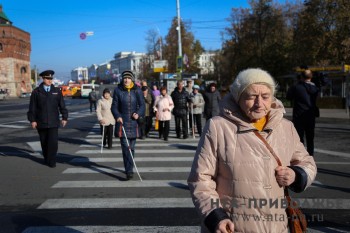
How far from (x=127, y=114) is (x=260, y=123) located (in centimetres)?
520

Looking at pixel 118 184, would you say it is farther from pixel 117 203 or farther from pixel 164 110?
pixel 164 110

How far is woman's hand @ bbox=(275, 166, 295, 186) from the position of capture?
245 centimetres

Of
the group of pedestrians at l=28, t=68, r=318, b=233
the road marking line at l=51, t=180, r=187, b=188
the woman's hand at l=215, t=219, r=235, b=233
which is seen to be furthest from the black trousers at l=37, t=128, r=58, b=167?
the woman's hand at l=215, t=219, r=235, b=233

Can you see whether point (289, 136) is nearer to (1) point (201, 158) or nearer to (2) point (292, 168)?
(2) point (292, 168)

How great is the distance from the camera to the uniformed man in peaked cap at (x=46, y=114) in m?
8.88

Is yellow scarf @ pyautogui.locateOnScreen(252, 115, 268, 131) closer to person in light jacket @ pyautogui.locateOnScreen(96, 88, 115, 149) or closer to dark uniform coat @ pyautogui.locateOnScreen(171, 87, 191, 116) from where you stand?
person in light jacket @ pyautogui.locateOnScreen(96, 88, 115, 149)

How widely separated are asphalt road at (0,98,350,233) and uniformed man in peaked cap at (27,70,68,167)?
466 millimetres

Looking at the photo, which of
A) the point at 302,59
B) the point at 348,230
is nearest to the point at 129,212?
the point at 348,230

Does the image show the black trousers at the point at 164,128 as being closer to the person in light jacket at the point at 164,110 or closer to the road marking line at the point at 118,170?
the person in light jacket at the point at 164,110

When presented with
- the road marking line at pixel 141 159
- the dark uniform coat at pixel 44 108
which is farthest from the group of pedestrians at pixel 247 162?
the road marking line at pixel 141 159

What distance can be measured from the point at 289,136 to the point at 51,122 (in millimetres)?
7120

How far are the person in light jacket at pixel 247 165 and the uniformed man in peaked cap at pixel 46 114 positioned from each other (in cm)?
694

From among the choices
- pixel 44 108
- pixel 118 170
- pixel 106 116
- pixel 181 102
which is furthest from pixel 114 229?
pixel 181 102

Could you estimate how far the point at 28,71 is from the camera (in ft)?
305
